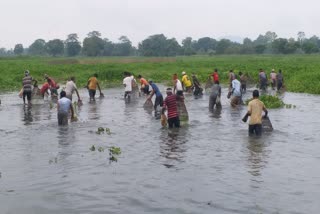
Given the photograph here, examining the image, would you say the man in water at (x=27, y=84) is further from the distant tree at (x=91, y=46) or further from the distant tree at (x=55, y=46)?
the distant tree at (x=55, y=46)

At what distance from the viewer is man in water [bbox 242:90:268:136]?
16531mm

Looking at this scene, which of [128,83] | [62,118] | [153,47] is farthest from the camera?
[153,47]

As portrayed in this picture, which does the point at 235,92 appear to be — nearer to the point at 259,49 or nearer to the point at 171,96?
the point at 171,96

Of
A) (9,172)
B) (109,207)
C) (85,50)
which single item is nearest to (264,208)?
(109,207)

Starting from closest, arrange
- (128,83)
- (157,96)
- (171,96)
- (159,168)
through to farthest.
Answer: (159,168) < (171,96) < (157,96) < (128,83)

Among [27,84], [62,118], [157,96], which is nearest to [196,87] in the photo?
[157,96]

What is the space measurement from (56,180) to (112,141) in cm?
538

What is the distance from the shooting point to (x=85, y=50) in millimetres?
138750

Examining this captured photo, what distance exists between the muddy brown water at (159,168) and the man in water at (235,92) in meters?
2.98

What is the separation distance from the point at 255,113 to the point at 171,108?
328 cm

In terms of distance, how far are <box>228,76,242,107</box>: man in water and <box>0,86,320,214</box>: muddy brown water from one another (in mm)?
2981

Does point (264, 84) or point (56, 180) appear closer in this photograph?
point (56, 180)

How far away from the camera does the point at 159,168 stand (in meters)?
13.1

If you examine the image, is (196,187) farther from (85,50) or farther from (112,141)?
(85,50)
